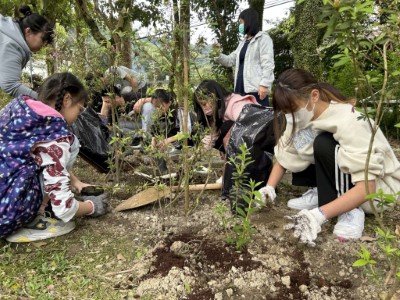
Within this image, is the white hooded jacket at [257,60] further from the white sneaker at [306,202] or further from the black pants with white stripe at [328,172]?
the black pants with white stripe at [328,172]

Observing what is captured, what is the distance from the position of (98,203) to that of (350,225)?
5.08 feet

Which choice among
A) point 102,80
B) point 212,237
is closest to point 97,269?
point 212,237

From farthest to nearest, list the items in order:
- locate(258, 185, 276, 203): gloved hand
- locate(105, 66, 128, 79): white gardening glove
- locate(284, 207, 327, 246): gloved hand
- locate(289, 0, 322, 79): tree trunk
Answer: locate(289, 0, 322, 79): tree trunk < locate(105, 66, 128, 79): white gardening glove < locate(258, 185, 276, 203): gloved hand < locate(284, 207, 327, 246): gloved hand

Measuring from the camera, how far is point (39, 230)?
6.87ft

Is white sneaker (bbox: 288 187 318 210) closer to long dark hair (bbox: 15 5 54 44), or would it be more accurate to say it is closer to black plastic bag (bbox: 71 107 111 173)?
black plastic bag (bbox: 71 107 111 173)

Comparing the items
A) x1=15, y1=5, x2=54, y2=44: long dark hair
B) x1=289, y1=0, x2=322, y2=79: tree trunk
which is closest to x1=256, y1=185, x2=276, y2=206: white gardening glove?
x1=15, y1=5, x2=54, y2=44: long dark hair

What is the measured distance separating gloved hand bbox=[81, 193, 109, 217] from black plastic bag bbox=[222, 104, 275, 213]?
2.65 feet

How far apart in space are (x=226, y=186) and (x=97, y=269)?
103 cm

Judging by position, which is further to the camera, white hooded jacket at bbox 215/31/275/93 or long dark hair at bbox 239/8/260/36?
long dark hair at bbox 239/8/260/36

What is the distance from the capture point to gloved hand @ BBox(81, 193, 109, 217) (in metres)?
2.38

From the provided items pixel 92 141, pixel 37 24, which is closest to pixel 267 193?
pixel 92 141

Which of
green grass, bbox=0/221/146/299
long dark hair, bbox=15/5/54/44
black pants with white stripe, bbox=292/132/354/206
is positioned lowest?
green grass, bbox=0/221/146/299

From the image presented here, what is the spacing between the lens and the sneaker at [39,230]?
6.75 feet

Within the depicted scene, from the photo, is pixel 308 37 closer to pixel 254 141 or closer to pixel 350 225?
pixel 254 141
